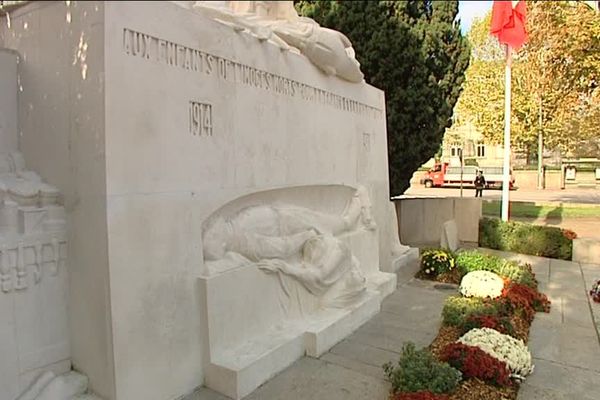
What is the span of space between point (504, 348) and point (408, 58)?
27.8 ft

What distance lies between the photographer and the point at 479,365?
4488 millimetres

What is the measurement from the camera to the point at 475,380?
4465mm

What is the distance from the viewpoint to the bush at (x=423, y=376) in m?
4.15

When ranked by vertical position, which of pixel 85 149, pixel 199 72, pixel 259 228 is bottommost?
pixel 259 228

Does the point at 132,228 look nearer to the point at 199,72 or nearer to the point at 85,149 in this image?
the point at 85,149

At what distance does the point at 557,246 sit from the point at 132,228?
11.2m

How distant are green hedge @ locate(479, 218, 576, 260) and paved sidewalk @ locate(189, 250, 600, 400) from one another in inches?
126

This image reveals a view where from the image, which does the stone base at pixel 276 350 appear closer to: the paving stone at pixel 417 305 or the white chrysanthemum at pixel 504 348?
the paving stone at pixel 417 305

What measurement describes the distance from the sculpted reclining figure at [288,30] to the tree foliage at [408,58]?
4.18 m

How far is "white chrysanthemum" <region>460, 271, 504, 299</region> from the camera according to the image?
7070 mm

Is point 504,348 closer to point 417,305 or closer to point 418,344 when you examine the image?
point 418,344

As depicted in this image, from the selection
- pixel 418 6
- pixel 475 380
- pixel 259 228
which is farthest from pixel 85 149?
pixel 418 6

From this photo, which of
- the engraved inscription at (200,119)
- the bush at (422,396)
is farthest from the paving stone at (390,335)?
the engraved inscription at (200,119)

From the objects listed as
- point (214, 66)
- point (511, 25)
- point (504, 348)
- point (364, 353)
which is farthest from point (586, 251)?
point (214, 66)
